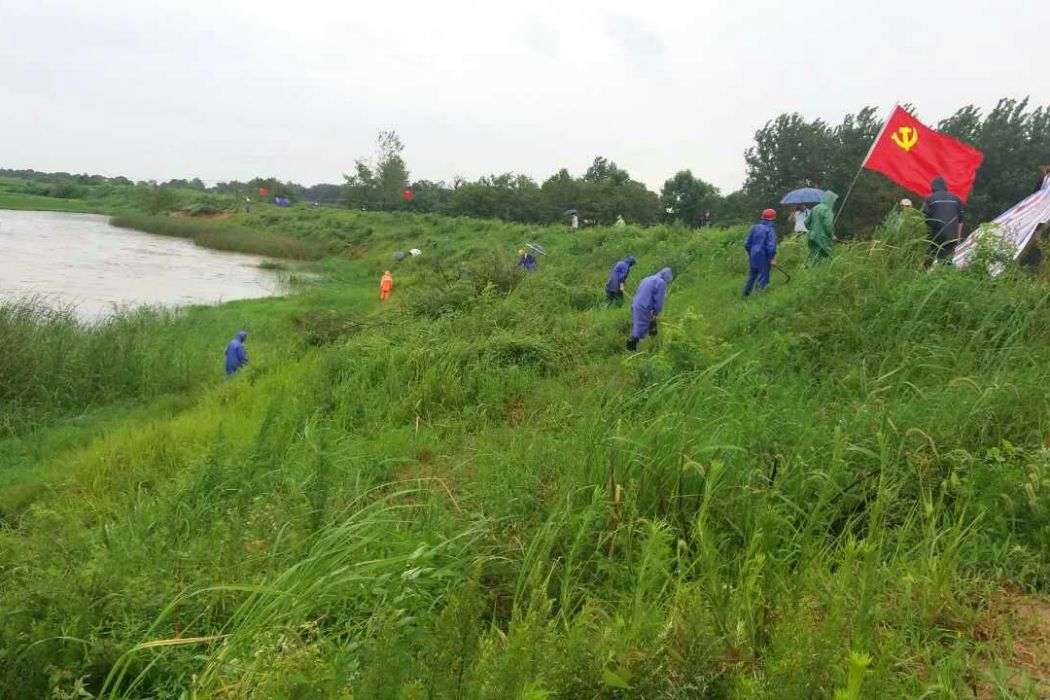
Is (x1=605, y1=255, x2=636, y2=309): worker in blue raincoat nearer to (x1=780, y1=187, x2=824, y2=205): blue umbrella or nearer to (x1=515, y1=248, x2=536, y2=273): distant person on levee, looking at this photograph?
(x1=780, y1=187, x2=824, y2=205): blue umbrella

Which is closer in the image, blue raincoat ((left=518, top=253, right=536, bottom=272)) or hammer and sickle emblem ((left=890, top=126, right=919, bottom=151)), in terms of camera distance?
hammer and sickle emblem ((left=890, top=126, right=919, bottom=151))

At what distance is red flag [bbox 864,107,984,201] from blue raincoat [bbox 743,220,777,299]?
160 cm

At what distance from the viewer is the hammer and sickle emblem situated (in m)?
7.88

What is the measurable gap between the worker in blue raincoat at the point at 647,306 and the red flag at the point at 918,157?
2912 mm

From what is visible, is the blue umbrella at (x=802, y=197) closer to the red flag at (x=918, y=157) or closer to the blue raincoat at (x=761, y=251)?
the blue raincoat at (x=761, y=251)

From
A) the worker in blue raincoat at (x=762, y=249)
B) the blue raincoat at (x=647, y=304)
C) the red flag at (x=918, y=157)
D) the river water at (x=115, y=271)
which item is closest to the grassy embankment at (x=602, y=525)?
the blue raincoat at (x=647, y=304)

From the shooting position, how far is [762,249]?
929cm

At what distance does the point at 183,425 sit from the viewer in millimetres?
7008

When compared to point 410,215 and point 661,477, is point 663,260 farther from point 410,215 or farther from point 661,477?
point 410,215

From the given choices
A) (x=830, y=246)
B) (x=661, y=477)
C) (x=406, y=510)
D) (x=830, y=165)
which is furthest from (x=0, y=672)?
(x=830, y=165)

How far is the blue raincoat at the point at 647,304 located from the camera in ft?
25.2

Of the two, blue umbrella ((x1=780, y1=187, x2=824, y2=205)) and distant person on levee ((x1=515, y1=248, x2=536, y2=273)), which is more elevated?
blue umbrella ((x1=780, y1=187, x2=824, y2=205))

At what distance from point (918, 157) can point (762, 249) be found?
213 centimetres

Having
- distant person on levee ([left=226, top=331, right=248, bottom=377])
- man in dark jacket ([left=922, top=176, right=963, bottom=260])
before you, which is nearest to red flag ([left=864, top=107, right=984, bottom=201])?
man in dark jacket ([left=922, top=176, right=963, bottom=260])
